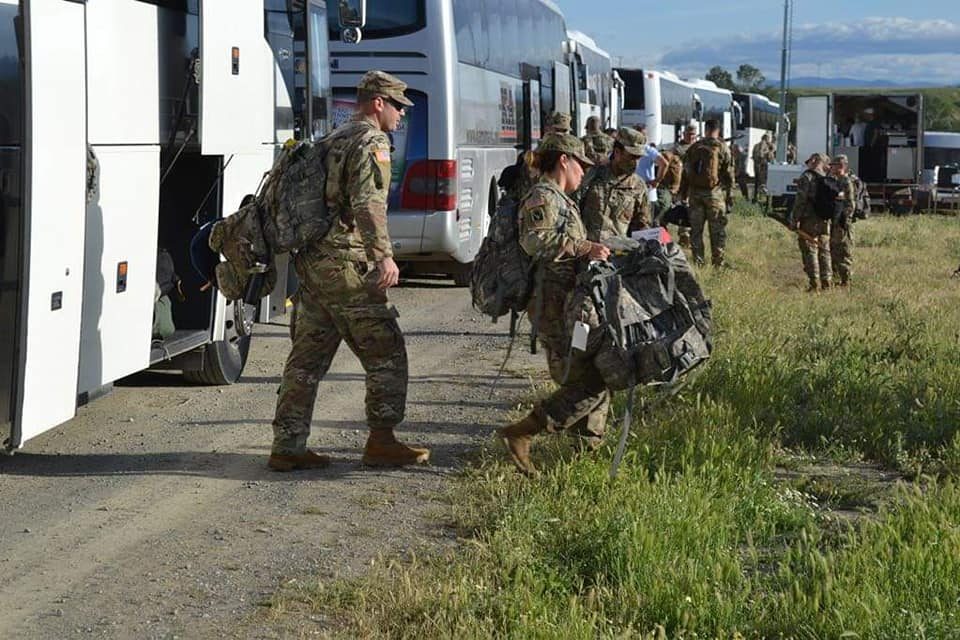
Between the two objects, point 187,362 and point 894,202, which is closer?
point 187,362

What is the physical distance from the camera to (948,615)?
5.16 metres

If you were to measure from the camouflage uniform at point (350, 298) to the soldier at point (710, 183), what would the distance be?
11633mm

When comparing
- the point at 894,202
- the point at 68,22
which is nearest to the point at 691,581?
the point at 68,22

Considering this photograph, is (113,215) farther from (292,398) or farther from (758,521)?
(758,521)

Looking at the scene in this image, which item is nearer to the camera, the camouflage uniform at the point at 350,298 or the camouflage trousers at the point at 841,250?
the camouflage uniform at the point at 350,298

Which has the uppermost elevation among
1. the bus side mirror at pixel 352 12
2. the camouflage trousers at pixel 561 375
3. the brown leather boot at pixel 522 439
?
the bus side mirror at pixel 352 12

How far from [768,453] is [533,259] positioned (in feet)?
5.07

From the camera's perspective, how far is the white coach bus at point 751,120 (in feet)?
207

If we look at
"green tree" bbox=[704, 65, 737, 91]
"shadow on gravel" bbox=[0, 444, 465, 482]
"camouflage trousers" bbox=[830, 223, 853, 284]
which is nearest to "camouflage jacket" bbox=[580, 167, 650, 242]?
"shadow on gravel" bbox=[0, 444, 465, 482]

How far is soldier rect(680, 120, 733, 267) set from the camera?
19.1 m

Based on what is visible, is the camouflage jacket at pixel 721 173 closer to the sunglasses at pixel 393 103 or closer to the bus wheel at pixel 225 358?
the bus wheel at pixel 225 358

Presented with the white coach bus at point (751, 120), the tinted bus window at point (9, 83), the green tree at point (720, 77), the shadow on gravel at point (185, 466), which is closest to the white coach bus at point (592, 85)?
the shadow on gravel at point (185, 466)

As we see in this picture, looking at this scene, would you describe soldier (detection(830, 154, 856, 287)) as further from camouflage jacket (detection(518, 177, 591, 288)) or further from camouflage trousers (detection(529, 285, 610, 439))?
camouflage jacket (detection(518, 177, 591, 288))

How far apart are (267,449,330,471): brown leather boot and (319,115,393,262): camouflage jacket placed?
1.04 metres
